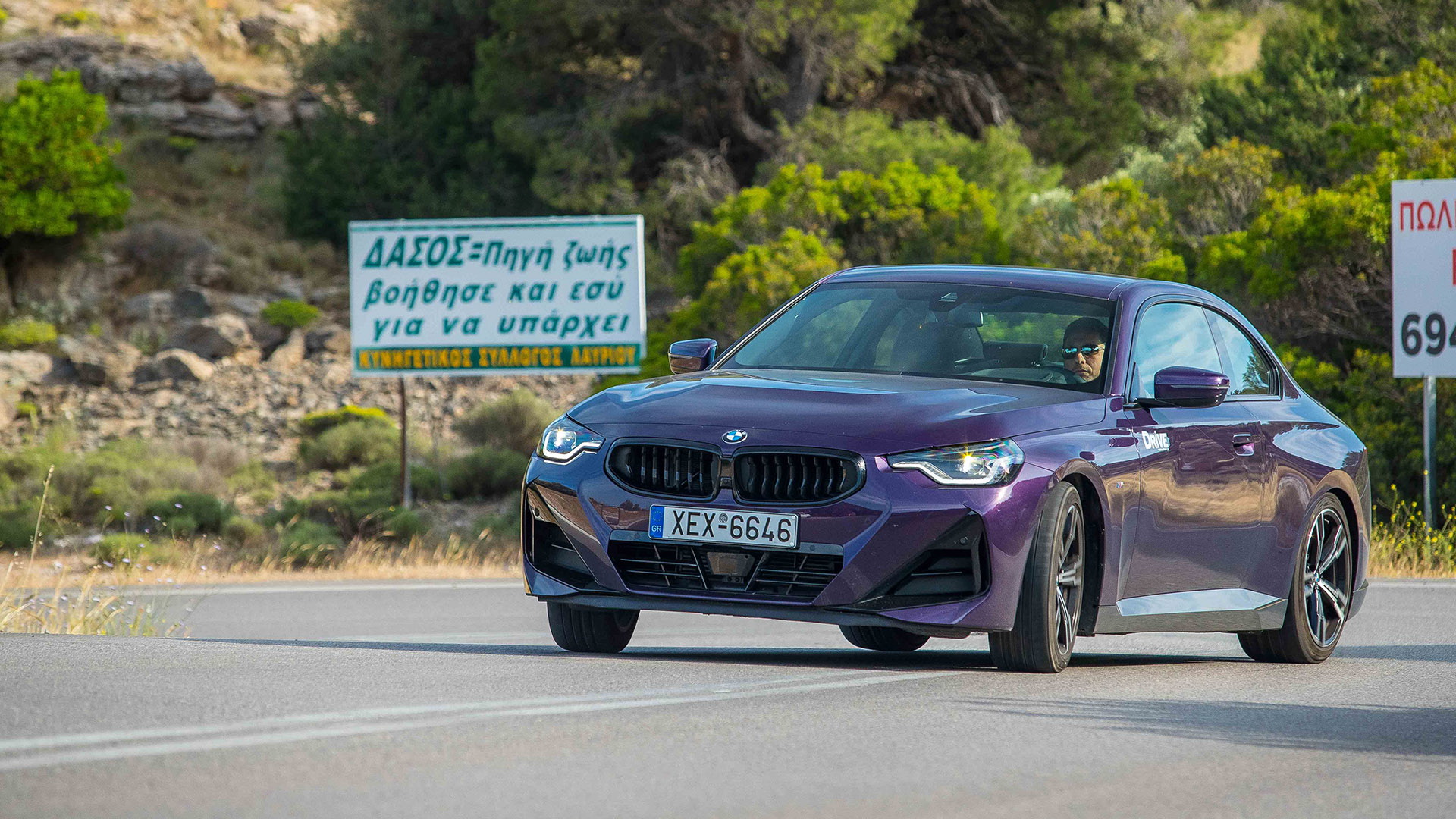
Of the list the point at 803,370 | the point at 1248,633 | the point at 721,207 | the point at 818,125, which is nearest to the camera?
the point at 803,370

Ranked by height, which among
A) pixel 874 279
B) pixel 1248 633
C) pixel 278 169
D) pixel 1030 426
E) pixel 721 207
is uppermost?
pixel 278 169

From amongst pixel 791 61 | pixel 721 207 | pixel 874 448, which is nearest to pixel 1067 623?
pixel 874 448

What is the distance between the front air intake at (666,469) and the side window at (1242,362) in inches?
116

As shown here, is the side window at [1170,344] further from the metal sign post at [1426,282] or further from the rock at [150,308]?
the rock at [150,308]

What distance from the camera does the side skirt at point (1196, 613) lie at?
7938 mm

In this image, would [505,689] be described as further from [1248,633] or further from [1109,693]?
[1248,633]

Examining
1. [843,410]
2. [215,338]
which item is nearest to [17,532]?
[215,338]

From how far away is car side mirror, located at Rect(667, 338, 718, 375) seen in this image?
859cm

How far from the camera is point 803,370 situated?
326 inches

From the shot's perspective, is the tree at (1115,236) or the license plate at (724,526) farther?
the tree at (1115,236)

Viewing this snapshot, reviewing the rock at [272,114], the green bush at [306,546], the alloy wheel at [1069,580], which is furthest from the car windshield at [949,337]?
the rock at [272,114]

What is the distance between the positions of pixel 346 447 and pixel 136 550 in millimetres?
16920

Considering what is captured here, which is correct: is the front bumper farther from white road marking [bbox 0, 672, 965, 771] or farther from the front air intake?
white road marking [bbox 0, 672, 965, 771]

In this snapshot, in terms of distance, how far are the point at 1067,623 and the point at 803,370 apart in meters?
1.57
